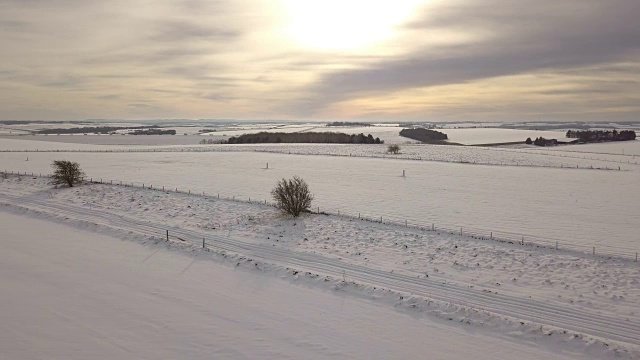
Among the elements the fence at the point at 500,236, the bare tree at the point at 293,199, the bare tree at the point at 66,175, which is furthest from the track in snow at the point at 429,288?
the bare tree at the point at 66,175

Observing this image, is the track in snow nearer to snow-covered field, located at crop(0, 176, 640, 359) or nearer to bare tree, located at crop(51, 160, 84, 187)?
snow-covered field, located at crop(0, 176, 640, 359)

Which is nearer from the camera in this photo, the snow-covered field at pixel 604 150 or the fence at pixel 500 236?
the fence at pixel 500 236

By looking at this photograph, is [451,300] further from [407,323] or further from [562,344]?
[562,344]

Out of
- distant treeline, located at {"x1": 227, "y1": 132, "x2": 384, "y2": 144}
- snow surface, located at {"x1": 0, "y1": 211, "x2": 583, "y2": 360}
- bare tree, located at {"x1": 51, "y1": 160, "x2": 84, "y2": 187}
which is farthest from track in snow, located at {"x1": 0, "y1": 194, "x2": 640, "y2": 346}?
distant treeline, located at {"x1": 227, "y1": 132, "x2": 384, "y2": 144}

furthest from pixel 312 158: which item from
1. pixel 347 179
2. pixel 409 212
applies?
pixel 409 212

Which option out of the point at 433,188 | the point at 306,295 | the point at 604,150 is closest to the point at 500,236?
the point at 306,295

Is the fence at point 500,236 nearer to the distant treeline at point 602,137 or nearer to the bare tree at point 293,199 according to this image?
the bare tree at point 293,199
